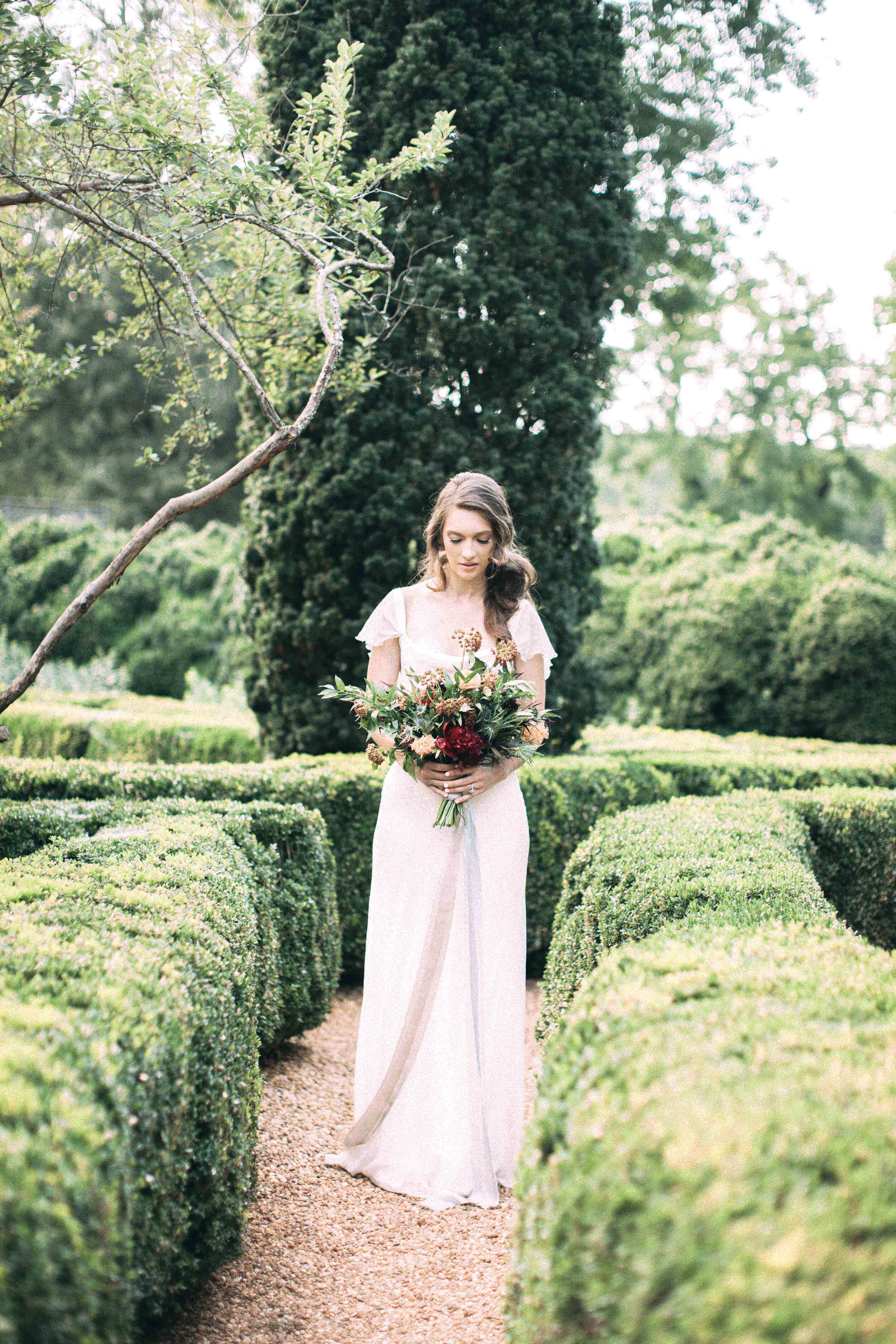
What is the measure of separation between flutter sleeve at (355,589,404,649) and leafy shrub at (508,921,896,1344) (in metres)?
2.01

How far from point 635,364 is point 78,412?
47.9 ft

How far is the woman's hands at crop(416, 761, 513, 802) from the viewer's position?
145 inches

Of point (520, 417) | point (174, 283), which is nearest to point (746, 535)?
point (520, 417)

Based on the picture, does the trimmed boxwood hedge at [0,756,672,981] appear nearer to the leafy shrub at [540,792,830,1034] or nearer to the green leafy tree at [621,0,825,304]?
the leafy shrub at [540,792,830,1034]

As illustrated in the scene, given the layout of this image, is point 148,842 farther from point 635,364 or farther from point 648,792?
point 635,364

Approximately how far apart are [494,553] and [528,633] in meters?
0.37

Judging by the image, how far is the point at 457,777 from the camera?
3.71 m

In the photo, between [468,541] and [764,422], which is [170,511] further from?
[764,422]

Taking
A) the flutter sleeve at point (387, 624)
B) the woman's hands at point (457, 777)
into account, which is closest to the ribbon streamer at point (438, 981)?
the woman's hands at point (457, 777)

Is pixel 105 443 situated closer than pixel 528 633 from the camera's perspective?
No

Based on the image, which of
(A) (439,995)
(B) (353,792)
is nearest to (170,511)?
(A) (439,995)

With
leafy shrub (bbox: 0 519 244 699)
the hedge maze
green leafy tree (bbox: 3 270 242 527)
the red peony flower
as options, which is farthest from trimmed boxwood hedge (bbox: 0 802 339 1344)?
green leafy tree (bbox: 3 270 242 527)

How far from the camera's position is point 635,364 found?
19266 millimetres

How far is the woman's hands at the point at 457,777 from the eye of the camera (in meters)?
3.69
